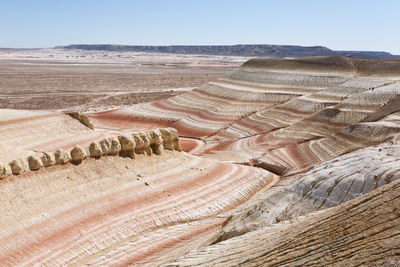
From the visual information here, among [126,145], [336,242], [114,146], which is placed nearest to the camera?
[336,242]

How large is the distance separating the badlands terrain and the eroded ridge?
0.06 m

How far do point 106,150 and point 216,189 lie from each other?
6.47 m

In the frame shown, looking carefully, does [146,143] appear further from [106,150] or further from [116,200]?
[116,200]

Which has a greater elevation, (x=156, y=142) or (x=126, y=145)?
(x=126, y=145)

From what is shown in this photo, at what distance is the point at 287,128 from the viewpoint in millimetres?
42094

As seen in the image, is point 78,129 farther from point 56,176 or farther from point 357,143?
point 357,143

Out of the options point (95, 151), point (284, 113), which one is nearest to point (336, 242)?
point (95, 151)

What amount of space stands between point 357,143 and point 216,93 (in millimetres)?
31604

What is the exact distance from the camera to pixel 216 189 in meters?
23.5

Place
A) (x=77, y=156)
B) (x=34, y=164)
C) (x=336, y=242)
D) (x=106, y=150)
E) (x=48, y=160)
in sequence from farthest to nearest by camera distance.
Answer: (x=106, y=150)
(x=77, y=156)
(x=48, y=160)
(x=34, y=164)
(x=336, y=242)

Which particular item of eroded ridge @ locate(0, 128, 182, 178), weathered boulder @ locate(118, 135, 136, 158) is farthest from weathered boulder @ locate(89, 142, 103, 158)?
weathered boulder @ locate(118, 135, 136, 158)

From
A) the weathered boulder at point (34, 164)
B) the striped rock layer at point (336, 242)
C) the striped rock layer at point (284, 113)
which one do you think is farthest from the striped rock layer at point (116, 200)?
the striped rock layer at point (284, 113)

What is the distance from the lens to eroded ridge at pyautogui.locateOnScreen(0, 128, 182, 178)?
1878 centimetres

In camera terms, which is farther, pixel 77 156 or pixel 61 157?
pixel 77 156
